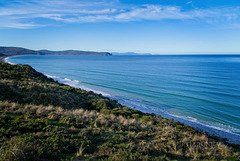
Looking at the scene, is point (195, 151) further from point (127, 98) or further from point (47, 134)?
point (127, 98)

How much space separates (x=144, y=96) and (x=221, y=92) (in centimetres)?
1660

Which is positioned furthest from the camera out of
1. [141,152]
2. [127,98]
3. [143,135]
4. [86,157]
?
[127,98]

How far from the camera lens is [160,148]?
698 cm

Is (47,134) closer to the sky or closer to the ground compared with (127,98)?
closer to the sky

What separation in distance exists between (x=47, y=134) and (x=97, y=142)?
232 cm

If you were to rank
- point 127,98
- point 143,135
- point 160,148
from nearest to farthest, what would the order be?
point 160,148 → point 143,135 → point 127,98

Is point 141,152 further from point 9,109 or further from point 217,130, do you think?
point 217,130

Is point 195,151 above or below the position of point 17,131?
below

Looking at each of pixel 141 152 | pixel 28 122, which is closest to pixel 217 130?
pixel 141 152

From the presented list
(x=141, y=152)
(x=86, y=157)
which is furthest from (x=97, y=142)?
(x=141, y=152)

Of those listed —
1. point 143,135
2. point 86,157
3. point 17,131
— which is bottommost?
point 143,135

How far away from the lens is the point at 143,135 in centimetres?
867

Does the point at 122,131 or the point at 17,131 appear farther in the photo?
the point at 122,131

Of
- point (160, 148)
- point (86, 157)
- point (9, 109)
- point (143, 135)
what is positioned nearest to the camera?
point (86, 157)
